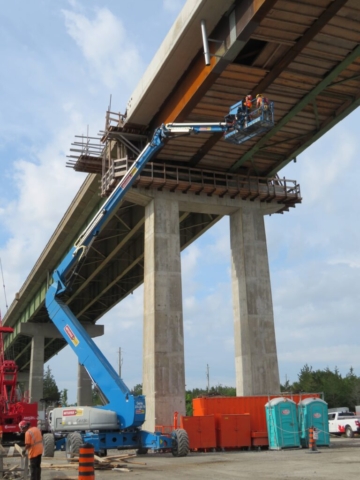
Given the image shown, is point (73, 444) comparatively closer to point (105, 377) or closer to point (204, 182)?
point (105, 377)

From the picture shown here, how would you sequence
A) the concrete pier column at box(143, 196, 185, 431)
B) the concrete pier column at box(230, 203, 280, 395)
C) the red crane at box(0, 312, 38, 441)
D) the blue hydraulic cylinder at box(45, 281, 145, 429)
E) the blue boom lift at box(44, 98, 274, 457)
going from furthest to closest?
the red crane at box(0, 312, 38, 441) → the concrete pier column at box(230, 203, 280, 395) → the concrete pier column at box(143, 196, 185, 431) → the blue hydraulic cylinder at box(45, 281, 145, 429) → the blue boom lift at box(44, 98, 274, 457)

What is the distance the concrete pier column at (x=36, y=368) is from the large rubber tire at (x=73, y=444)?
39192 mm

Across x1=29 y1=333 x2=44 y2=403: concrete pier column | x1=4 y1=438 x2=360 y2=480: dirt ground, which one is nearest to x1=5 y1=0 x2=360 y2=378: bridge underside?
x1=4 y1=438 x2=360 y2=480: dirt ground

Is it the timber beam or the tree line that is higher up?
the timber beam

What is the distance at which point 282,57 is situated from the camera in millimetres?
23297

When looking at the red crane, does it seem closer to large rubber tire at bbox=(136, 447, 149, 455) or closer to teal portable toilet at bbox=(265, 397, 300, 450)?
large rubber tire at bbox=(136, 447, 149, 455)

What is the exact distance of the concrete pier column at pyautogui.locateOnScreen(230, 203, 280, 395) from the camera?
94.7 ft

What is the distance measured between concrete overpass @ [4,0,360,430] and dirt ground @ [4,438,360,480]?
9.93 m

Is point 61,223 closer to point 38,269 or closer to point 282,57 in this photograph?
point 38,269

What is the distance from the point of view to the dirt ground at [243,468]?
13.7m

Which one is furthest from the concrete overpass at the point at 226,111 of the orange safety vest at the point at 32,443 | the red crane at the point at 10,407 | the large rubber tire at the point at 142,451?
the orange safety vest at the point at 32,443

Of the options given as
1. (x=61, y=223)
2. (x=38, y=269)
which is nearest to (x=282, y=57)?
(x=61, y=223)

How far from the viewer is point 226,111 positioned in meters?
26.6

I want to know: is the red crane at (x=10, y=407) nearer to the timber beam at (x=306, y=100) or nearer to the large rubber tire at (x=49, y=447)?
the large rubber tire at (x=49, y=447)
